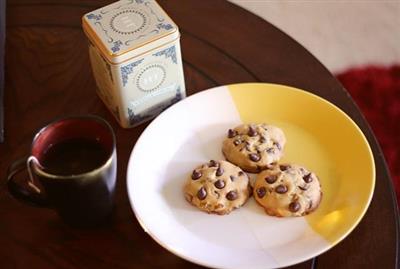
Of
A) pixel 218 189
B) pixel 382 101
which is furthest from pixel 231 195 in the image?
pixel 382 101

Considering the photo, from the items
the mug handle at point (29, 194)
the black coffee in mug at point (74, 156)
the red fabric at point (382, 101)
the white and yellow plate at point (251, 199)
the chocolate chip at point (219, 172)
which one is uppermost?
the black coffee in mug at point (74, 156)

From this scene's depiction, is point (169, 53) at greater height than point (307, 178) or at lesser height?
greater

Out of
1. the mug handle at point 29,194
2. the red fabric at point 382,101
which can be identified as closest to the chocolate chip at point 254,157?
the mug handle at point 29,194

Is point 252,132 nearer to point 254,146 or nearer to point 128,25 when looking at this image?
point 254,146

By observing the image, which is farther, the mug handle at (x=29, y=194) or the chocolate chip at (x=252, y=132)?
the chocolate chip at (x=252, y=132)

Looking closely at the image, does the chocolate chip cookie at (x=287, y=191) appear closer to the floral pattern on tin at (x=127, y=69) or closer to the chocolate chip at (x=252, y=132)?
the chocolate chip at (x=252, y=132)

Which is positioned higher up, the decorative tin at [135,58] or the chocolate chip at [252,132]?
the decorative tin at [135,58]

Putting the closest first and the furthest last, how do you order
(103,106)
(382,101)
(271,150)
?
(271,150)
(103,106)
(382,101)

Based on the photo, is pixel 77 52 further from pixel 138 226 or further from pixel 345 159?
pixel 345 159
